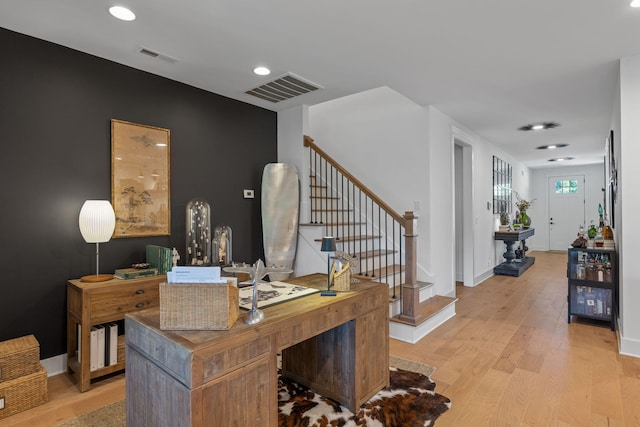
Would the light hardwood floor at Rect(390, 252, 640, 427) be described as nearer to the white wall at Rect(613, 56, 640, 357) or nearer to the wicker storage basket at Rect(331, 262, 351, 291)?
the white wall at Rect(613, 56, 640, 357)

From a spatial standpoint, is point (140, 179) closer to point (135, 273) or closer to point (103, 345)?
point (135, 273)

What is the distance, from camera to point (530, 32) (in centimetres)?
258

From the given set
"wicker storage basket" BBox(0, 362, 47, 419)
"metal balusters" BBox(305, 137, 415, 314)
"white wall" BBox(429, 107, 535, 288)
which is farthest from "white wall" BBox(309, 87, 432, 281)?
"wicker storage basket" BBox(0, 362, 47, 419)

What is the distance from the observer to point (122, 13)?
89.9 inches

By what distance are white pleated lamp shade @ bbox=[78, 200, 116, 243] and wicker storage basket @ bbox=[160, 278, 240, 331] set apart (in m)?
1.54

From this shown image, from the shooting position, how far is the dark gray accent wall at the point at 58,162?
99.5 inches

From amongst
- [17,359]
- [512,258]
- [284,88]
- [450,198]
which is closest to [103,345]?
[17,359]

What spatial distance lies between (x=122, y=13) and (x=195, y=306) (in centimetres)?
203

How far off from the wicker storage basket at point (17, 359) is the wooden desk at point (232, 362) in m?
1.20

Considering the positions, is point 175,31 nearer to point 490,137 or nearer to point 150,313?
point 150,313

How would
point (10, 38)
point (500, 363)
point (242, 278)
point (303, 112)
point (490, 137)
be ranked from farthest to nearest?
point (490, 137) → point (303, 112) → point (242, 278) → point (500, 363) → point (10, 38)

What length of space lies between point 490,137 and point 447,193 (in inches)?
89.6

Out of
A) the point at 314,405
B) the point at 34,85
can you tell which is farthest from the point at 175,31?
the point at 314,405

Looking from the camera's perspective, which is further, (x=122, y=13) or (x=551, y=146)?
(x=551, y=146)
